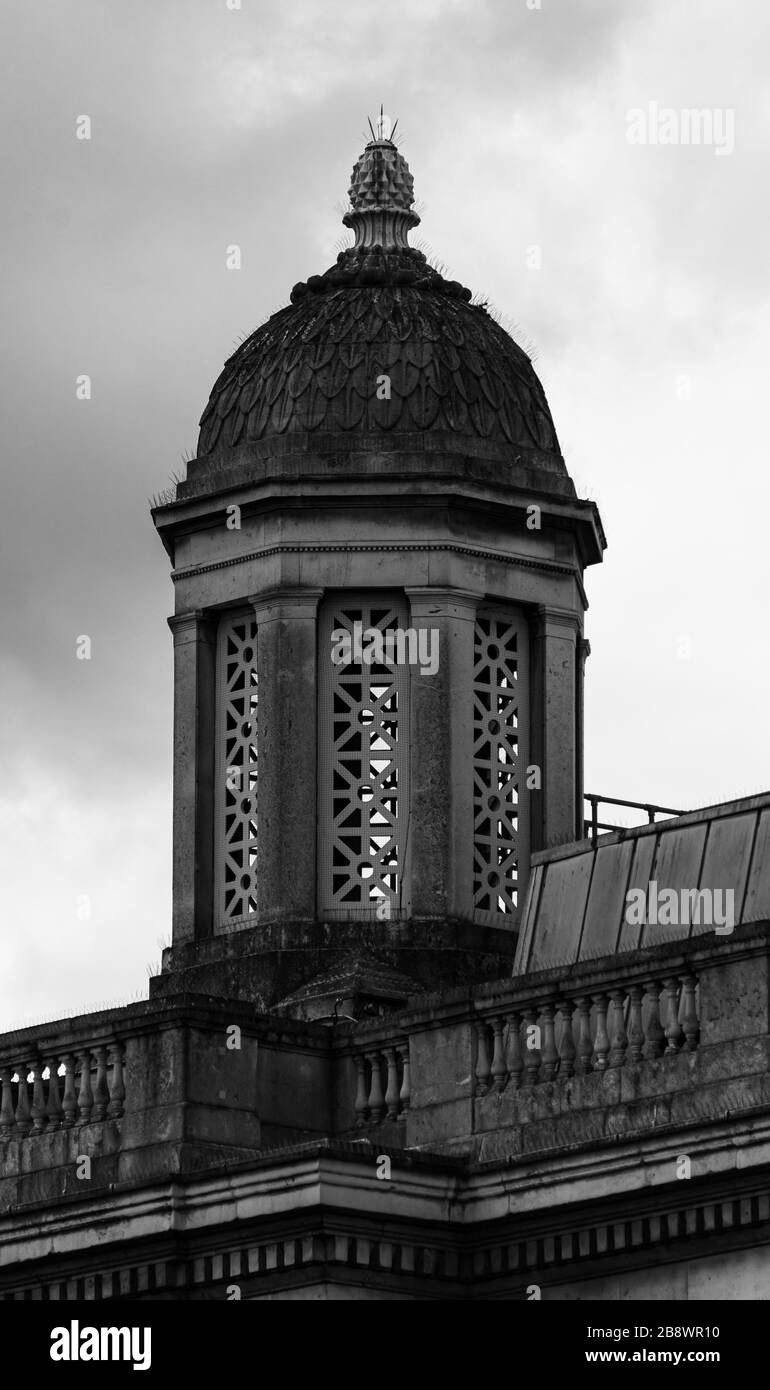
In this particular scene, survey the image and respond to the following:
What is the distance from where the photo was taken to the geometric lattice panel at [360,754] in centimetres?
3600

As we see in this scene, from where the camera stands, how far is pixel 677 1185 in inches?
1109

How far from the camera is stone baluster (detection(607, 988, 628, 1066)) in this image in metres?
29.6

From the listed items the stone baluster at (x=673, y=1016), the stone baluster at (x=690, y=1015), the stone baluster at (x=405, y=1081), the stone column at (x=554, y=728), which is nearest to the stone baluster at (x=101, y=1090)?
the stone baluster at (x=405, y=1081)

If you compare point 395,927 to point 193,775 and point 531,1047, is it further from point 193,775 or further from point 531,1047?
point 531,1047

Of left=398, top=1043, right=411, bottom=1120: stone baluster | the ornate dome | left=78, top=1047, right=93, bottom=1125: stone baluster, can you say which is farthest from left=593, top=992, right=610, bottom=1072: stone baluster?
the ornate dome

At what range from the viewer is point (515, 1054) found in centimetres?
3053

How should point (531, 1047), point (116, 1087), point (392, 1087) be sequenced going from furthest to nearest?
point (116, 1087) → point (392, 1087) → point (531, 1047)

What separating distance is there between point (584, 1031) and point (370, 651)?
7.40 m

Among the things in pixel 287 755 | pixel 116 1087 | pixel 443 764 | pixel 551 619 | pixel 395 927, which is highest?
pixel 551 619

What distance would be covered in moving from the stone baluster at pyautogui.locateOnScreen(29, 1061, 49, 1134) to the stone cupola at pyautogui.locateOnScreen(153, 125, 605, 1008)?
8.93 feet

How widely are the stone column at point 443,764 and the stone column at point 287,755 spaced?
3.12 ft

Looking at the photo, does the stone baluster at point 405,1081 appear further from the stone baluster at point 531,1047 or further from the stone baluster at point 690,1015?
the stone baluster at point 690,1015

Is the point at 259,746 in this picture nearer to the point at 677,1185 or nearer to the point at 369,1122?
the point at 369,1122

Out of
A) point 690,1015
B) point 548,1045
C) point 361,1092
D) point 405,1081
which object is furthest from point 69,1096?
point 690,1015
